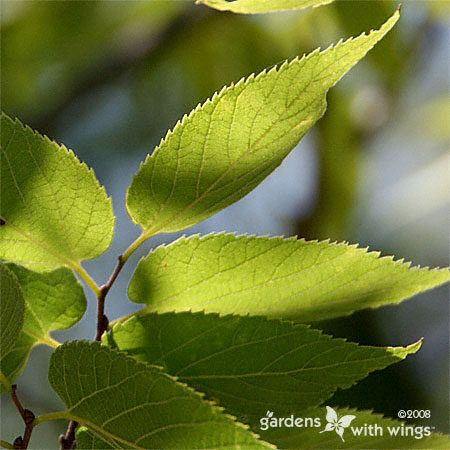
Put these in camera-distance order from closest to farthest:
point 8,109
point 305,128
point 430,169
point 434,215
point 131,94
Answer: point 305,128 < point 8,109 < point 131,94 < point 430,169 < point 434,215

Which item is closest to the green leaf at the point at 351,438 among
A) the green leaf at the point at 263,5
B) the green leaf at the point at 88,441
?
the green leaf at the point at 88,441

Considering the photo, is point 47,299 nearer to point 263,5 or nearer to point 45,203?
point 45,203

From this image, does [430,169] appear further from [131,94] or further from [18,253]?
[18,253]

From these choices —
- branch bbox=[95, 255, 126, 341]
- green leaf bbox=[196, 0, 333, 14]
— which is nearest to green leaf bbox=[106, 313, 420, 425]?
branch bbox=[95, 255, 126, 341]

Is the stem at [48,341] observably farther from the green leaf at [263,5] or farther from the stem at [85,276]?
the green leaf at [263,5]

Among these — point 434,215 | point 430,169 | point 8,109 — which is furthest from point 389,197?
point 8,109

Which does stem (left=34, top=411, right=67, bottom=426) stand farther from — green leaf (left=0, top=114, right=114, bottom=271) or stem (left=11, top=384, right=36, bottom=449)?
green leaf (left=0, top=114, right=114, bottom=271)

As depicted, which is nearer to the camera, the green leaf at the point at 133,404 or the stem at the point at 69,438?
the green leaf at the point at 133,404

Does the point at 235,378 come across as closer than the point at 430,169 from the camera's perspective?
Yes
